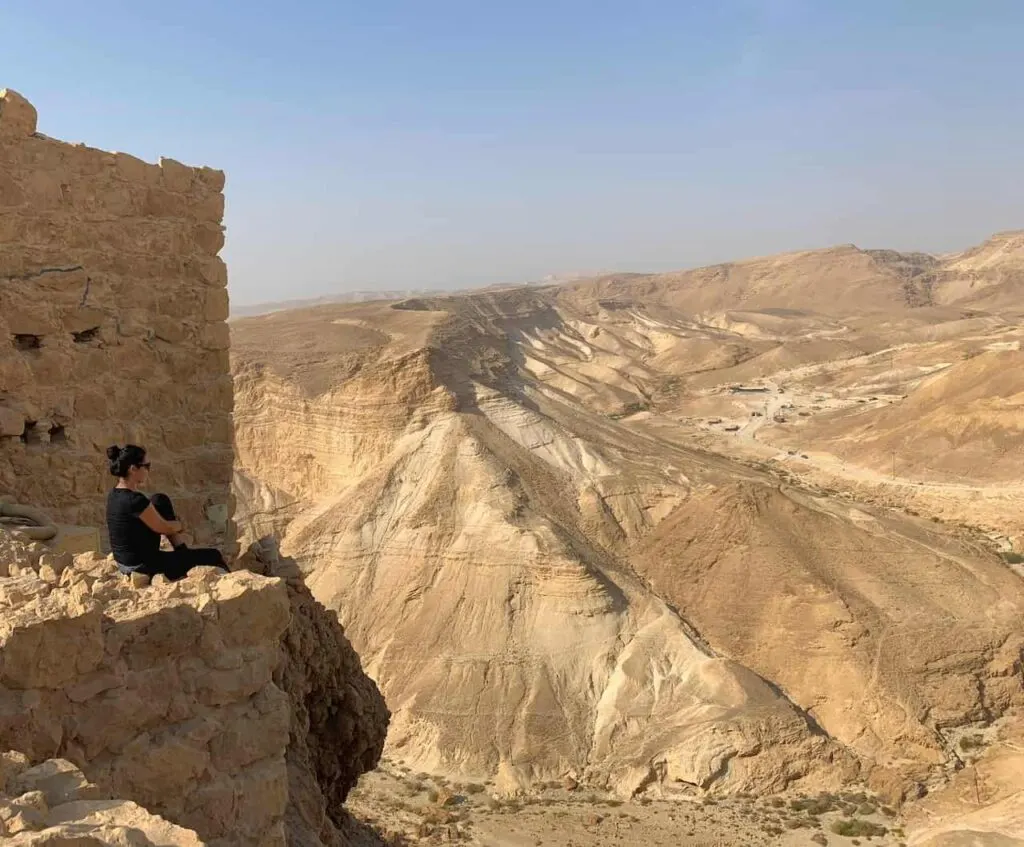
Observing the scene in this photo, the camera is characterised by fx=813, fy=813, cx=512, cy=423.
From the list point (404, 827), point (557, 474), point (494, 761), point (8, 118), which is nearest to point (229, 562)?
point (8, 118)

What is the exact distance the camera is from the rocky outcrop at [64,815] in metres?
2.01

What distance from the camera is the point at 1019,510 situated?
25875 mm

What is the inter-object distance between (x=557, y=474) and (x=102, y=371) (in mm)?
17463

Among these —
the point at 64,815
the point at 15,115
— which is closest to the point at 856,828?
Result: the point at 64,815

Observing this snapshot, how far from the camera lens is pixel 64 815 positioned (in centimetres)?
220

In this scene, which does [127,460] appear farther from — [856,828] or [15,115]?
[856,828]

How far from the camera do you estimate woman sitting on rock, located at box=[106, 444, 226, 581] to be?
3979 mm

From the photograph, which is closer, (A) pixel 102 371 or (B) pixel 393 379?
(A) pixel 102 371

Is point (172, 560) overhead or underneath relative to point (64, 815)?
overhead

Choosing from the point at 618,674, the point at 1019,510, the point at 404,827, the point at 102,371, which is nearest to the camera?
the point at 102,371

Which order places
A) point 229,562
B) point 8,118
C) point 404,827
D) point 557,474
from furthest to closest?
point 557,474 → point 404,827 → point 229,562 → point 8,118

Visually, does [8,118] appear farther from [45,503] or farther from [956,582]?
[956,582]

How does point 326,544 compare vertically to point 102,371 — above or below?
below

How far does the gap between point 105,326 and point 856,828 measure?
13.3 m
